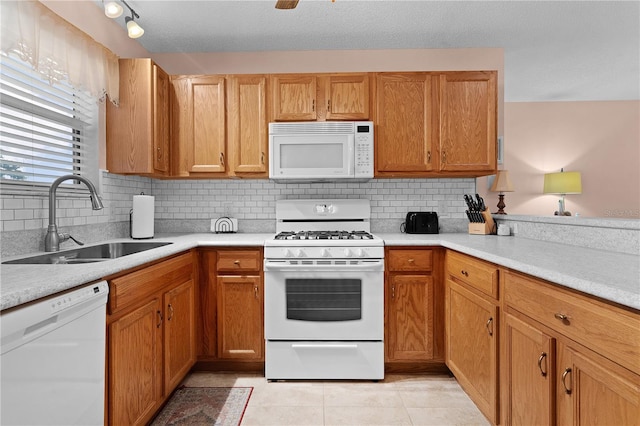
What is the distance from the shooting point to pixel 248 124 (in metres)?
2.73

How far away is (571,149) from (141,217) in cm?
551

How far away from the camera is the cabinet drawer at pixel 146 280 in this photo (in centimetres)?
146

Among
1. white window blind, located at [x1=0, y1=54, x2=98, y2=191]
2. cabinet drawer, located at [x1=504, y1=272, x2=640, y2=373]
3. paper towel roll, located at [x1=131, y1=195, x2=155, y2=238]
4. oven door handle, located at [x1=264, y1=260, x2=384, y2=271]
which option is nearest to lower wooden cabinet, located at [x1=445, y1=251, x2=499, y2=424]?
cabinet drawer, located at [x1=504, y1=272, x2=640, y2=373]

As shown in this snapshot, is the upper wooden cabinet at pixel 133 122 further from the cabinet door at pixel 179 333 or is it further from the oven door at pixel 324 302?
the oven door at pixel 324 302

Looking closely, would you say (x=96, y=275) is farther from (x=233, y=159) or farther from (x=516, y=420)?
(x=516, y=420)

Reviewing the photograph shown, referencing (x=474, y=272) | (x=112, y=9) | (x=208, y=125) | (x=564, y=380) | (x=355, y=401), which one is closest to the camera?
(x=564, y=380)

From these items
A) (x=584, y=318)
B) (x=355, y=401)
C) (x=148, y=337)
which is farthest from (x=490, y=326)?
(x=148, y=337)

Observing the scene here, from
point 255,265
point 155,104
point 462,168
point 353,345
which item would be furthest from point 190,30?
point 353,345

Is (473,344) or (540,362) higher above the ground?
(540,362)

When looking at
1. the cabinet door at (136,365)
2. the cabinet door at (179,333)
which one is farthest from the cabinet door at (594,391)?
the cabinet door at (179,333)

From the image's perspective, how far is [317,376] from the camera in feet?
7.56

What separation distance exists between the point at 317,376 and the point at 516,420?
1.20m

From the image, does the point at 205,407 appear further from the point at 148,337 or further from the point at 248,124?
the point at 248,124

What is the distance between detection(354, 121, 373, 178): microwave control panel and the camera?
2.63 meters
